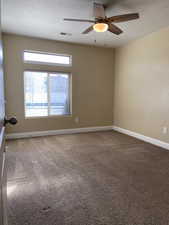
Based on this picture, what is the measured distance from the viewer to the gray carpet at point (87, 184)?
5.40ft

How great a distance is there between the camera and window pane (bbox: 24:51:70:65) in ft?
14.6

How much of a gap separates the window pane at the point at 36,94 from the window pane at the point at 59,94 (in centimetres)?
19

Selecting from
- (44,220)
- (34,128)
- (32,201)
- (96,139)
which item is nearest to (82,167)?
(32,201)

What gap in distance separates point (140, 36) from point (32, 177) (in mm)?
4102

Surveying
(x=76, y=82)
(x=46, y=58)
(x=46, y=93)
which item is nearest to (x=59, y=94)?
(x=46, y=93)

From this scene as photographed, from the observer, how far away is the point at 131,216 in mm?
1643

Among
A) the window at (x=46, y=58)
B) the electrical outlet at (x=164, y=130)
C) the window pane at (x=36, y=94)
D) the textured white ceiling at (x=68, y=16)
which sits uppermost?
the textured white ceiling at (x=68, y=16)

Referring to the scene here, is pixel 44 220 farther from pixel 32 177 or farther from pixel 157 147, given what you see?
pixel 157 147

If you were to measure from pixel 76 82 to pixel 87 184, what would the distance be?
3379 mm

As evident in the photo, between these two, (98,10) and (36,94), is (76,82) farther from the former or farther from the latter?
(98,10)

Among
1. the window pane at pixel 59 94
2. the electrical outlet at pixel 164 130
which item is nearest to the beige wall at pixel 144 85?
the electrical outlet at pixel 164 130

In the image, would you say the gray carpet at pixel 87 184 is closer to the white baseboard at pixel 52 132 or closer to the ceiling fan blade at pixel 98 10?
the white baseboard at pixel 52 132

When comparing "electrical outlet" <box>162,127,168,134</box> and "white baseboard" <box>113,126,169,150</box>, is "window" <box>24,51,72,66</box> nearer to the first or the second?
"white baseboard" <box>113,126,169,150</box>

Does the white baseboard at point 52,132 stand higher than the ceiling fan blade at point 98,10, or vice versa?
the ceiling fan blade at point 98,10
